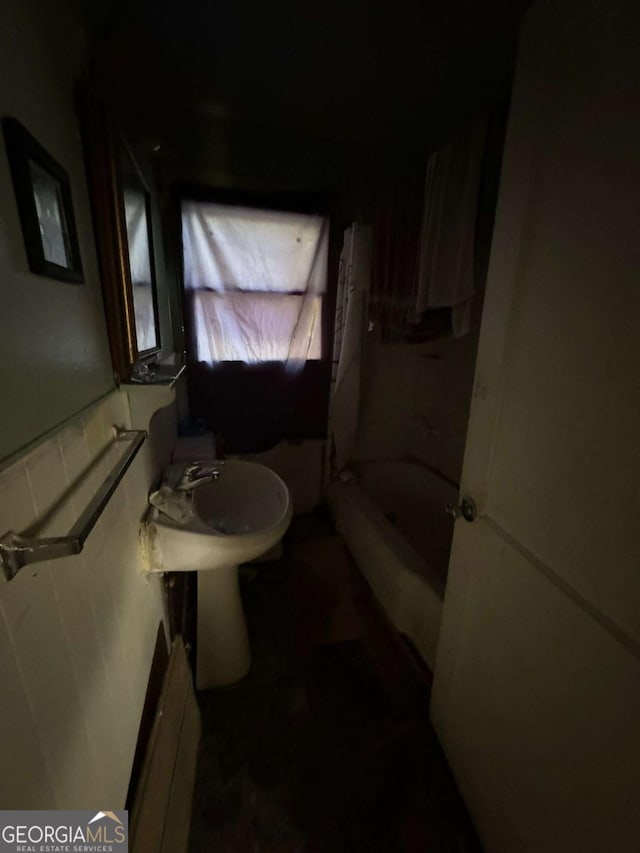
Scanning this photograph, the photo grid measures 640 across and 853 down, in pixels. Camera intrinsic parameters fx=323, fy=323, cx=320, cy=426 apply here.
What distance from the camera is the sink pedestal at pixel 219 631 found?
48.4 inches

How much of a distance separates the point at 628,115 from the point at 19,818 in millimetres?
1252

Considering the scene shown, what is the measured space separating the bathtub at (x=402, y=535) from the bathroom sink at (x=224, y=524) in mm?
656

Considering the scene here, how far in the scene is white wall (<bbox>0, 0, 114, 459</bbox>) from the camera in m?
0.41

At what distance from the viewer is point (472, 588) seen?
884mm

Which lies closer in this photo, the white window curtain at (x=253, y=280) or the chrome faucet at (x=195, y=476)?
the chrome faucet at (x=195, y=476)

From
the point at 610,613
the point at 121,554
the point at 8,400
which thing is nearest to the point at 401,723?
the point at 610,613

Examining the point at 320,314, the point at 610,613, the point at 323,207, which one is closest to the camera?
the point at 610,613

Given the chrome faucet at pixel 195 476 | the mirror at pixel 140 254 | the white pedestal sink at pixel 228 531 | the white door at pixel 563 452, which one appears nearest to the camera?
the white door at pixel 563 452

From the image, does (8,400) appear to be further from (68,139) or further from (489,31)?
(489,31)

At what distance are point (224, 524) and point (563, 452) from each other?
1.12 metres

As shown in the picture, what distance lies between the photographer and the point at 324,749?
111 centimetres

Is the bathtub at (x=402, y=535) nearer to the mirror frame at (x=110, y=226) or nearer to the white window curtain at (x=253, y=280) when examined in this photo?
the white window curtain at (x=253, y=280)

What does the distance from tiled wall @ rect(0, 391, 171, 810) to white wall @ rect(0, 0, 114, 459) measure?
0.06 m

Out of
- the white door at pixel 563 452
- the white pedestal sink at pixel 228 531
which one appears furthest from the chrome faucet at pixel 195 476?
the white door at pixel 563 452
